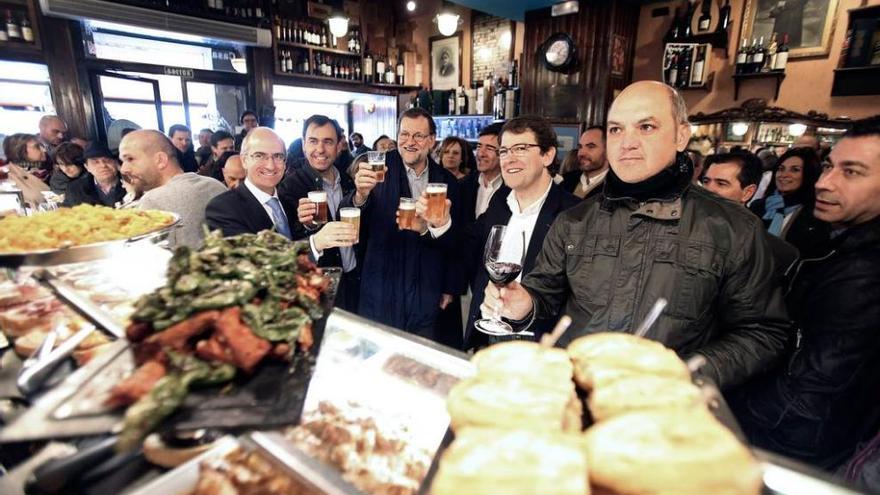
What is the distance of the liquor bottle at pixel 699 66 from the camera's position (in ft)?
23.0

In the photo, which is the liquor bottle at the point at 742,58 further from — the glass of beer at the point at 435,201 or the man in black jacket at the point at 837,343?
the glass of beer at the point at 435,201

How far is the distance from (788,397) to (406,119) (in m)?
3.19

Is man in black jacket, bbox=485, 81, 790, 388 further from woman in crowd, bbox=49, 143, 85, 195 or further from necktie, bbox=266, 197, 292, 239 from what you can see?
woman in crowd, bbox=49, 143, 85, 195

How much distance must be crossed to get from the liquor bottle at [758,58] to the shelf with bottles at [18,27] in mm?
12373

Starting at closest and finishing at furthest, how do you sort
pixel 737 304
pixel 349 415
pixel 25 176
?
pixel 349 415, pixel 737 304, pixel 25 176

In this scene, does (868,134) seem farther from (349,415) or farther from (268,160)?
(268,160)

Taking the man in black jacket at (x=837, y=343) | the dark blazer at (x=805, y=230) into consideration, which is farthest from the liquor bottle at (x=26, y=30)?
the dark blazer at (x=805, y=230)

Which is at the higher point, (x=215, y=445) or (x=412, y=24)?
(x=412, y=24)

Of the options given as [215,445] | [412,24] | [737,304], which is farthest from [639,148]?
[412,24]

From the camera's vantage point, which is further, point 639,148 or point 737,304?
point 639,148

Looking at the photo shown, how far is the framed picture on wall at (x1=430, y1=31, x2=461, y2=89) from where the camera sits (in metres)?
11.7

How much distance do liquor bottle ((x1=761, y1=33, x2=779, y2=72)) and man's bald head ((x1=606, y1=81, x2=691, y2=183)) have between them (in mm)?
6588

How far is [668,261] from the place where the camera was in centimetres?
190

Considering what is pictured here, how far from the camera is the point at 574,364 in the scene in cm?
112
